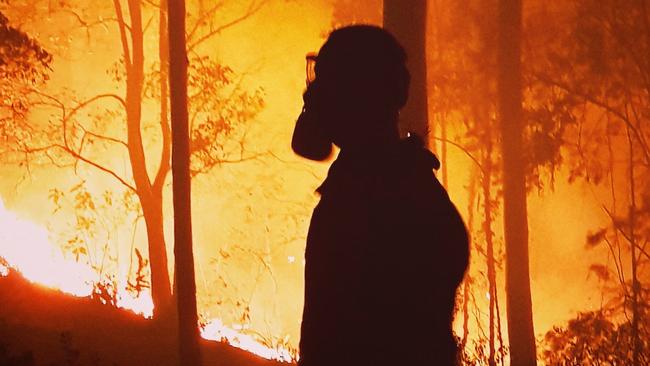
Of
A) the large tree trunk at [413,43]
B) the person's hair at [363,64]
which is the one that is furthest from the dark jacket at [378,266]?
the large tree trunk at [413,43]

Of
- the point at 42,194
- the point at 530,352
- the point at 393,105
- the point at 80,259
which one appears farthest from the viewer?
the point at 42,194

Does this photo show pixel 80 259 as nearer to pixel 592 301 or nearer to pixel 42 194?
pixel 42 194

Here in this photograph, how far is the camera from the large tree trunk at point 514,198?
10.1 metres

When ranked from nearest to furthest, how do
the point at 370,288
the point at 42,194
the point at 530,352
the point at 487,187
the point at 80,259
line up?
the point at 370,288 → the point at 530,352 → the point at 487,187 → the point at 80,259 → the point at 42,194

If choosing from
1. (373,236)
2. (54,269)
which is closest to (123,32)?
(54,269)

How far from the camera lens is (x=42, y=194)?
58.1 feet

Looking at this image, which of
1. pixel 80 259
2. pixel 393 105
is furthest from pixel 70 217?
→ pixel 393 105

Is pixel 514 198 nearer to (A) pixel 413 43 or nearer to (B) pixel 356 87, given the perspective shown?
(A) pixel 413 43

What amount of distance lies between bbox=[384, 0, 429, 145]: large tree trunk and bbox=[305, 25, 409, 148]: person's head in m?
3.24

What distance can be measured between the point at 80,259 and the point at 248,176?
14.4 ft

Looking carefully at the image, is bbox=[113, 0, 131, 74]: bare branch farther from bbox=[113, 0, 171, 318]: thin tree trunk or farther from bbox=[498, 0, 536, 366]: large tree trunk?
bbox=[498, 0, 536, 366]: large tree trunk

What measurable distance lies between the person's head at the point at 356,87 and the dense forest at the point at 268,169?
347cm

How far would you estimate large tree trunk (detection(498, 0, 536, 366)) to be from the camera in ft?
33.2

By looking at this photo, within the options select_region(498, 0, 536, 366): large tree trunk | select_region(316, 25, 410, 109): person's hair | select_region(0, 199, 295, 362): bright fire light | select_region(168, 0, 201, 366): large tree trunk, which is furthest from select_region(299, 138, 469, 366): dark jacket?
select_region(0, 199, 295, 362): bright fire light
